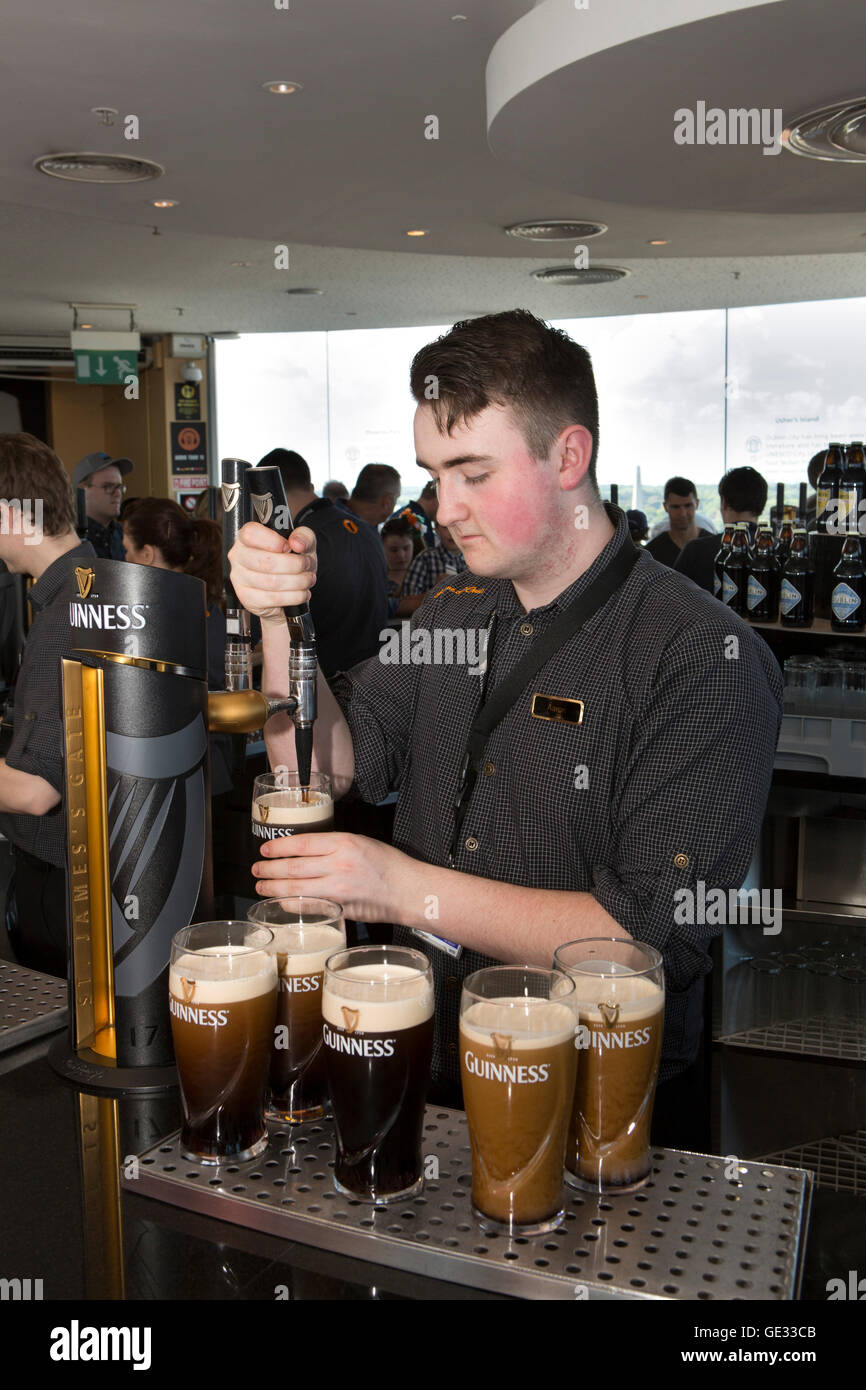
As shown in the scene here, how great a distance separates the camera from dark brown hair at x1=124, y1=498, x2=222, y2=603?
13.3ft

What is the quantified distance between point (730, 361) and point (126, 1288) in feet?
39.0

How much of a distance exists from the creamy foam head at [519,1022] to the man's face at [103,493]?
6659 mm

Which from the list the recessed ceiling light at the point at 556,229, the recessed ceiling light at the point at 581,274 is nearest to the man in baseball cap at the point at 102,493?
the recessed ceiling light at the point at 556,229

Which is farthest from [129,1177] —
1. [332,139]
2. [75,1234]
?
[332,139]

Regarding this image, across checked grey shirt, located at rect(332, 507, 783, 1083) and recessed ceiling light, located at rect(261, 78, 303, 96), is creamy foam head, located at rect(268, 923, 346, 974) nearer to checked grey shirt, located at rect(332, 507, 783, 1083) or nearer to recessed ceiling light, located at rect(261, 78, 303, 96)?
checked grey shirt, located at rect(332, 507, 783, 1083)

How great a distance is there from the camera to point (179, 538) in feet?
13.4

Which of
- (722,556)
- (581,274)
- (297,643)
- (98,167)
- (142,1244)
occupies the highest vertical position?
(581,274)

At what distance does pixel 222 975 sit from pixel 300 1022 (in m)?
0.10

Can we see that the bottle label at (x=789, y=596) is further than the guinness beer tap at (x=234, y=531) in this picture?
Yes

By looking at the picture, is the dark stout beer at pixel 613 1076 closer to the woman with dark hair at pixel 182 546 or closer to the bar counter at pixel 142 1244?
the bar counter at pixel 142 1244

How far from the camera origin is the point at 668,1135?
147 cm

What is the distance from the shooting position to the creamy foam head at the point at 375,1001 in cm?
97

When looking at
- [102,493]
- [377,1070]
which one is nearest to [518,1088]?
[377,1070]

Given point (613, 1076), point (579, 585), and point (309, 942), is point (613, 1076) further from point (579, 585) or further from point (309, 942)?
point (579, 585)
